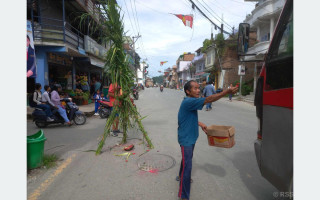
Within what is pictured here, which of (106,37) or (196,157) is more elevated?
(106,37)

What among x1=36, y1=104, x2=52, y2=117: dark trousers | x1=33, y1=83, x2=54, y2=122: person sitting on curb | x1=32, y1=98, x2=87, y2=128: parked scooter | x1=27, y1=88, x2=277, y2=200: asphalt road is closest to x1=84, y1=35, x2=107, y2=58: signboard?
x1=32, y1=98, x2=87, y2=128: parked scooter

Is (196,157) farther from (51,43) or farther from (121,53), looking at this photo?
(51,43)

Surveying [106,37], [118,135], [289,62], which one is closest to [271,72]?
[289,62]

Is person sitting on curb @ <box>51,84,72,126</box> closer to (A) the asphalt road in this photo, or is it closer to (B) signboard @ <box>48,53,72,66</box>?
(A) the asphalt road

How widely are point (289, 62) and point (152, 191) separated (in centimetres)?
231

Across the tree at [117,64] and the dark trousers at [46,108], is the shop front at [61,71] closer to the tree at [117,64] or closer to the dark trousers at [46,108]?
the dark trousers at [46,108]

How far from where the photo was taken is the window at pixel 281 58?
181 cm

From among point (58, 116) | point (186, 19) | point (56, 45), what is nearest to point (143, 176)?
point (58, 116)

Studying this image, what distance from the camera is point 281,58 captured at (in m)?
1.95

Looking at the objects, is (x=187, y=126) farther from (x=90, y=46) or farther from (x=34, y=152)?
(x=90, y=46)

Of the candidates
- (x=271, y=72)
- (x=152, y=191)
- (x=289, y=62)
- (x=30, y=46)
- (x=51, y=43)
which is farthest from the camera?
(x=51, y=43)

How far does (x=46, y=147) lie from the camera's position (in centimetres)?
476


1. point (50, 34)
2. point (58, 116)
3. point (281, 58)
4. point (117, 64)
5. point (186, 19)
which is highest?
point (186, 19)

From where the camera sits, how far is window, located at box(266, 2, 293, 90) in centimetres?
181
